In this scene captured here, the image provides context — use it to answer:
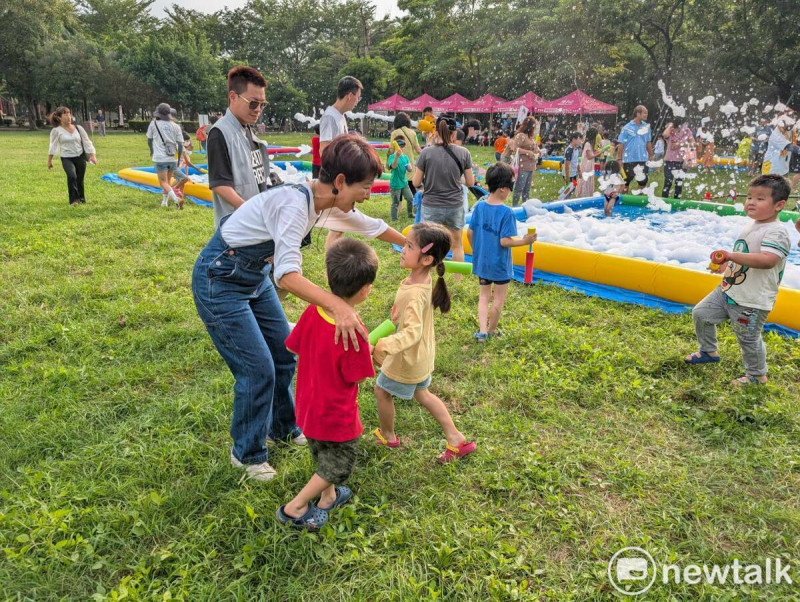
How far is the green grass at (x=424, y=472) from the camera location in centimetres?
233

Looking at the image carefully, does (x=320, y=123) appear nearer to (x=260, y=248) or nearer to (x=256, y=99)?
(x=256, y=99)

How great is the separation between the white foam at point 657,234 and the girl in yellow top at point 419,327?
3834 mm

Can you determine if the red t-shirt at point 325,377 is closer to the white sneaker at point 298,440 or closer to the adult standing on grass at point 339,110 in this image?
the white sneaker at point 298,440

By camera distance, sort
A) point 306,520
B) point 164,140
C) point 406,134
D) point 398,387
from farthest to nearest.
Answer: point 164,140 < point 406,134 < point 398,387 < point 306,520

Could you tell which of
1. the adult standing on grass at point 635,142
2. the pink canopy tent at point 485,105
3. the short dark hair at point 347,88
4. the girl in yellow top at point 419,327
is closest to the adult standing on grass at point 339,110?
the short dark hair at point 347,88

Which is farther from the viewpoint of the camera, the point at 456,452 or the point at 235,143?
the point at 235,143

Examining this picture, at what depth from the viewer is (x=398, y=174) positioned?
9.06 m

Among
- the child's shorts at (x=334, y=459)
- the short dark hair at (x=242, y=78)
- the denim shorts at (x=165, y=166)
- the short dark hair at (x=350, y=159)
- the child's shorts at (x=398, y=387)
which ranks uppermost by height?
the short dark hair at (x=242, y=78)

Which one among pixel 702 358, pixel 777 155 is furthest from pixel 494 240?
pixel 777 155

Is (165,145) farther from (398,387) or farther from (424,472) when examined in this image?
(424,472)

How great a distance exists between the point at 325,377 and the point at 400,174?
7.22 m

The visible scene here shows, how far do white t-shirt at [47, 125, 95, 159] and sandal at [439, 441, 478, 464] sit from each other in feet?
29.9

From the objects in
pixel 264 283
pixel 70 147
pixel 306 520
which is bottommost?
pixel 306 520

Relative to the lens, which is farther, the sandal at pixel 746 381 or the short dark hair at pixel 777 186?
the sandal at pixel 746 381
